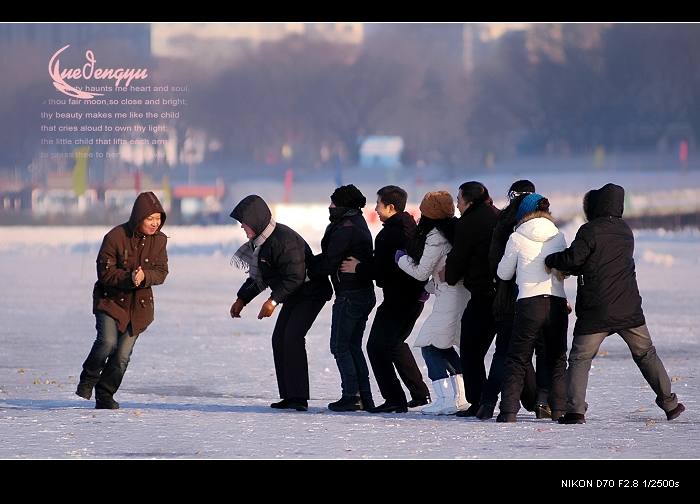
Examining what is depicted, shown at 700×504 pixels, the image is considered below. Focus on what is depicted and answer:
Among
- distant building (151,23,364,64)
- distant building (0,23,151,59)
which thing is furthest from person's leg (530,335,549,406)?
distant building (151,23,364,64)

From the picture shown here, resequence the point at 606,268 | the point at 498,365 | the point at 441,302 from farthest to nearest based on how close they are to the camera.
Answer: the point at 441,302 < the point at 498,365 < the point at 606,268

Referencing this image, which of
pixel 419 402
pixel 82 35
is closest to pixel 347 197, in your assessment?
pixel 419 402

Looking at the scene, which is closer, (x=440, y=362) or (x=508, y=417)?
(x=508, y=417)

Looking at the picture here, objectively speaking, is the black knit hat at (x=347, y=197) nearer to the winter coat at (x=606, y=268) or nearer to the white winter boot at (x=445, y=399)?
→ the white winter boot at (x=445, y=399)

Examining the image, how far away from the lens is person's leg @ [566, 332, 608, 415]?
622cm

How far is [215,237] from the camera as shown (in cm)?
3750

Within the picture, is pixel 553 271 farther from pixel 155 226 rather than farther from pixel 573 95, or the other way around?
pixel 573 95

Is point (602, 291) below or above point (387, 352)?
above

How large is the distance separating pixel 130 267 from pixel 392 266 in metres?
1.71

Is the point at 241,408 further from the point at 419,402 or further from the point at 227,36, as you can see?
the point at 227,36

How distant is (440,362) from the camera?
Answer: 6797mm

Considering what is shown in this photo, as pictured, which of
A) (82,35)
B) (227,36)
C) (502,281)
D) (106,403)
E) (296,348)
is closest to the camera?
(502,281)

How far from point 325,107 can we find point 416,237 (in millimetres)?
48606

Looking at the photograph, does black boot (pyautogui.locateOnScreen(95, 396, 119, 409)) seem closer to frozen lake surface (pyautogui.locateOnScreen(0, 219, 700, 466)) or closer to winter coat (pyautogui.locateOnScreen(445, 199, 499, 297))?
frozen lake surface (pyautogui.locateOnScreen(0, 219, 700, 466))
